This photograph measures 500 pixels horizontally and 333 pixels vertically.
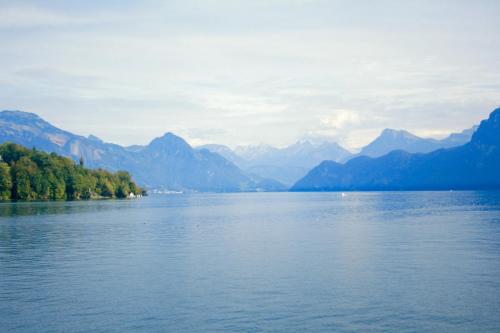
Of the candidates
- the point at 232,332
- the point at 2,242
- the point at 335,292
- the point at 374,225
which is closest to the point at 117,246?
the point at 2,242

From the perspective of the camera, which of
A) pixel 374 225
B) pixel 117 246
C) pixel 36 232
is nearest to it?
pixel 117 246

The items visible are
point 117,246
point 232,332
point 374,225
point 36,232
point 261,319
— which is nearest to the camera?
point 232,332

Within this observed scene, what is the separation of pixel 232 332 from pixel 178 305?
7.36m

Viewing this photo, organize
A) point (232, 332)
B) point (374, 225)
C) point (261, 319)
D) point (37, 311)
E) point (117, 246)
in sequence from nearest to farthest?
1. point (232, 332)
2. point (261, 319)
3. point (37, 311)
4. point (117, 246)
5. point (374, 225)

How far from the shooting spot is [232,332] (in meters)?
31.7

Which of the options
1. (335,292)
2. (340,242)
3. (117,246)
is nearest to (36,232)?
(117,246)

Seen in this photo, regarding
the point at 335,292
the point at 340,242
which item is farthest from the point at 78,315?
the point at 340,242

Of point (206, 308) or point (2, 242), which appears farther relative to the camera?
point (2, 242)

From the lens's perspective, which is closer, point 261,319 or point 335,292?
point 261,319

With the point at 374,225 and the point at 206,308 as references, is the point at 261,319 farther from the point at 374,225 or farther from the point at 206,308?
the point at 374,225

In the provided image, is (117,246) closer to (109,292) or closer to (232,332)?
(109,292)

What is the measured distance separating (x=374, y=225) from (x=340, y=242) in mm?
29492

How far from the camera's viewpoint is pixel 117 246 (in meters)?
70.9

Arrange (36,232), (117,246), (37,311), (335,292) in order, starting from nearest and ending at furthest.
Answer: (37,311) < (335,292) < (117,246) < (36,232)
